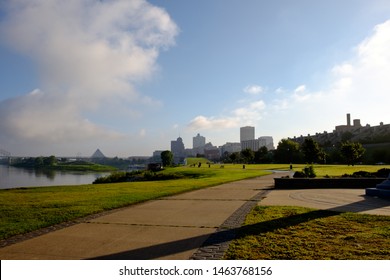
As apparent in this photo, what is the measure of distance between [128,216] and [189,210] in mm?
2104

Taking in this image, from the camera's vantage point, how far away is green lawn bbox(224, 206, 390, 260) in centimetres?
543

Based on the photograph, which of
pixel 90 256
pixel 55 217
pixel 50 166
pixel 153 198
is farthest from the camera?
pixel 50 166

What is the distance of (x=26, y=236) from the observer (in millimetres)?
7332

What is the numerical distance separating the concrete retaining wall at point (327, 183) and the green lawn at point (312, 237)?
9.88 metres

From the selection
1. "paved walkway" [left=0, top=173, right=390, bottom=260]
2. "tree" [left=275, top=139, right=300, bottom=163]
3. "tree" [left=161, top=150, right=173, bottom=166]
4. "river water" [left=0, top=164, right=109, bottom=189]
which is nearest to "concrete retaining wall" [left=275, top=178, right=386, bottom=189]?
"paved walkway" [left=0, top=173, right=390, bottom=260]

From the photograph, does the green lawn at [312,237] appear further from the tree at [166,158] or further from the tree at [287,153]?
the tree at [287,153]

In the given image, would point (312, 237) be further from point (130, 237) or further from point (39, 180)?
point (39, 180)

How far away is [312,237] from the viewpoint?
657 cm

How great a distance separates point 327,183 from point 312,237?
13.3m

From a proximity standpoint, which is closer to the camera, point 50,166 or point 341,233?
point 341,233

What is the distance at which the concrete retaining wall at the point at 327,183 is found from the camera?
18.2 meters
